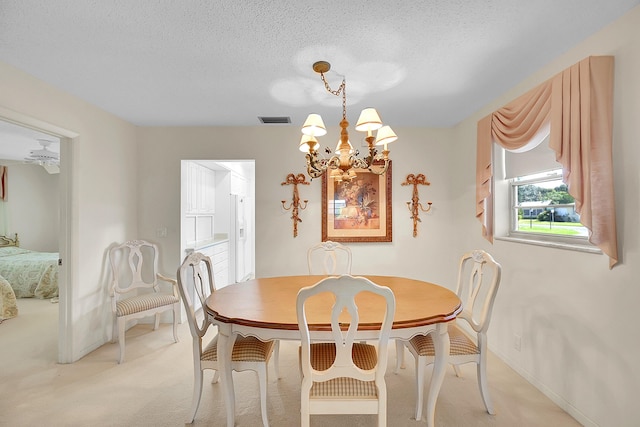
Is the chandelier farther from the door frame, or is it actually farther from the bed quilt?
the bed quilt

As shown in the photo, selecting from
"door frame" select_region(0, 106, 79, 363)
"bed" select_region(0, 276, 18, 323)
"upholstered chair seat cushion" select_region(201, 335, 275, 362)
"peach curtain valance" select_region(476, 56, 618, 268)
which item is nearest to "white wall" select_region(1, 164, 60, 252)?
"bed" select_region(0, 276, 18, 323)

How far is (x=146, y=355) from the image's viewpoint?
2.86 meters

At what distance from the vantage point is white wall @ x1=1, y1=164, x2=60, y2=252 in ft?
19.7

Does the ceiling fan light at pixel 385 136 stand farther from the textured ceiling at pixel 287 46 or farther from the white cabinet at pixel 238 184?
the white cabinet at pixel 238 184

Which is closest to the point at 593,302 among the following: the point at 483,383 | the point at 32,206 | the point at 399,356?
the point at 483,383

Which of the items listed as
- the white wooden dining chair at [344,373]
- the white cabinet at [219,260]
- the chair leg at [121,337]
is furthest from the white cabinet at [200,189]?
the white wooden dining chair at [344,373]

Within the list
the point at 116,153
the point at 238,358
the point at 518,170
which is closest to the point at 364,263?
the point at 518,170

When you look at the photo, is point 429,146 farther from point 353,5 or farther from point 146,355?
point 146,355

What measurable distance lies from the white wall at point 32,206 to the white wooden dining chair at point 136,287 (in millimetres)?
4000

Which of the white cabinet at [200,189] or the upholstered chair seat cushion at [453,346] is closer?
the upholstered chair seat cushion at [453,346]

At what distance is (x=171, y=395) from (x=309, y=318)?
1430mm

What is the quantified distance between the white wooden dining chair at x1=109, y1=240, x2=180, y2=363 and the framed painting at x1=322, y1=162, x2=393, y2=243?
72.1 inches

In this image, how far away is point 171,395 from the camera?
224 centimetres

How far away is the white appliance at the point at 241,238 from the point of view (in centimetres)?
503
